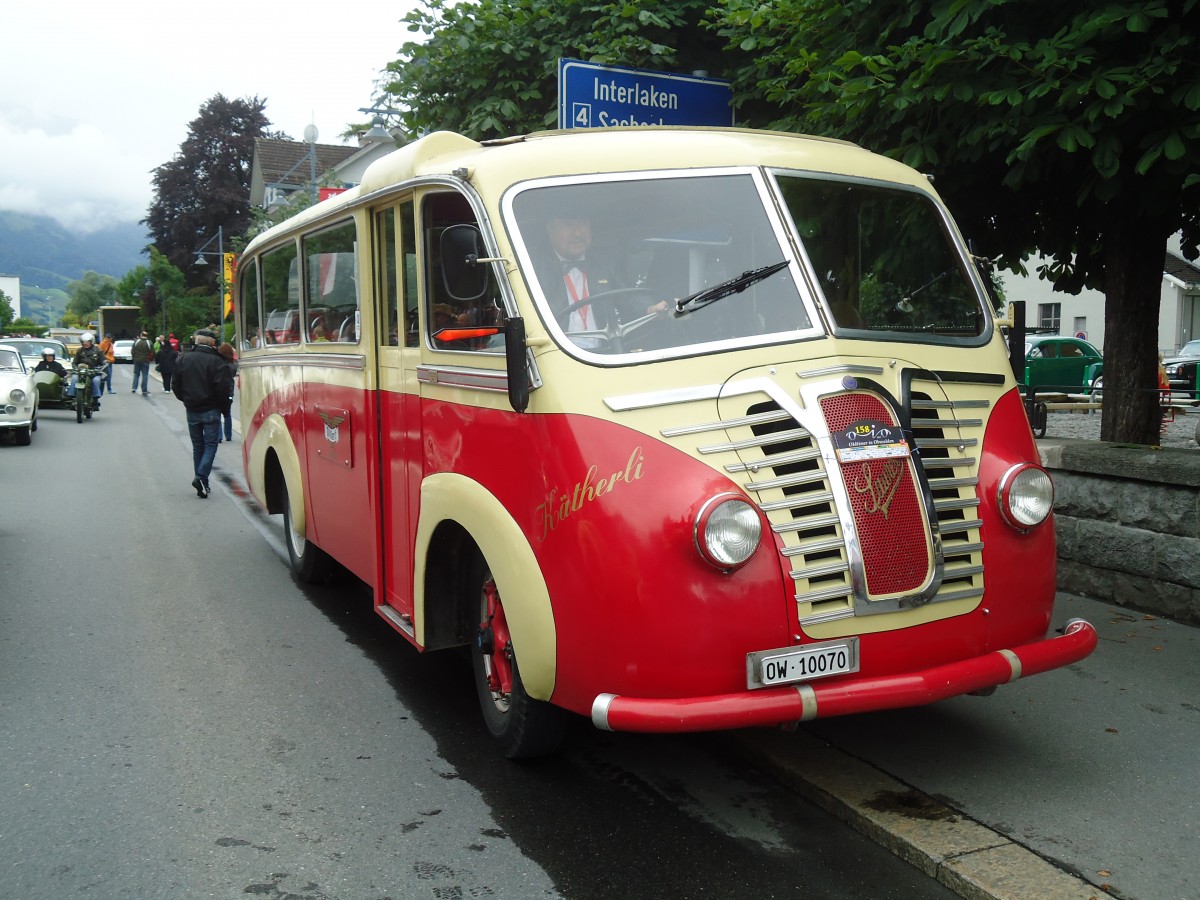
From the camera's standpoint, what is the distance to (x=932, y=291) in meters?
5.13

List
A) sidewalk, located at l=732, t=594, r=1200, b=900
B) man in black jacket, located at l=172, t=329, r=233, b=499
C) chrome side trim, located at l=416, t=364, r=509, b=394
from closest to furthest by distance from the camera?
sidewalk, located at l=732, t=594, r=1200, b=900 < chrome side trim, located at l=416, t=364, r=509, b=394 < man in black jacket, located at l=172, t=329, r=233, b=499

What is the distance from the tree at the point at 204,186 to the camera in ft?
217

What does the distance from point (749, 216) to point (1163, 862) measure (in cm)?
273

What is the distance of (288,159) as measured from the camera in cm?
6962

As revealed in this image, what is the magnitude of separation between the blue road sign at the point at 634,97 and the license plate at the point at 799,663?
569 centimetres

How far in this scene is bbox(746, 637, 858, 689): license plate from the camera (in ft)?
13.0

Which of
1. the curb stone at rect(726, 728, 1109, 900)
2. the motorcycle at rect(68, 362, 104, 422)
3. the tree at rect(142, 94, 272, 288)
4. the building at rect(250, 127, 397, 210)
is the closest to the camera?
the curb stone at rect(726, 728, 1109, 900)

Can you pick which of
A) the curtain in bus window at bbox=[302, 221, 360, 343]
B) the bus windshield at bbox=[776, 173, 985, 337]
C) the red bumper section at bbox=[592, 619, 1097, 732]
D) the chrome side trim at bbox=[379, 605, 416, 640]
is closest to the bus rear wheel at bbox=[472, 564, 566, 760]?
the chrome side trim at bbox=[379, 605, 416, 640]

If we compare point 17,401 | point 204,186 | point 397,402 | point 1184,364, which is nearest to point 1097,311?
point 1184,364

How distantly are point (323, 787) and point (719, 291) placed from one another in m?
2.48

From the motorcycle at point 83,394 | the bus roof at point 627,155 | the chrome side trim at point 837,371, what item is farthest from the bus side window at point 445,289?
the motorcycle at point 83,394

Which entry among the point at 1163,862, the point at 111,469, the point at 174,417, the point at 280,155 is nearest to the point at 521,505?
the point at 1163,862

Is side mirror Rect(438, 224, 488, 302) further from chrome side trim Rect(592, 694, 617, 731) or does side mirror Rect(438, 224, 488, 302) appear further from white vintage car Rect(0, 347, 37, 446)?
white vintage car Rect(0, 347, 37, 446)

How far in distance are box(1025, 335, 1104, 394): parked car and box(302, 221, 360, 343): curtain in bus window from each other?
73.0ft
